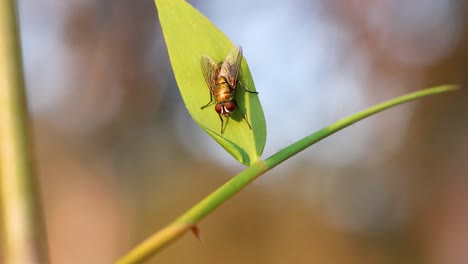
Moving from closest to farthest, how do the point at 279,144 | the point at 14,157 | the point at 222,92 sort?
the point at 14,157 → the point at 222,92 → the point at 279,144

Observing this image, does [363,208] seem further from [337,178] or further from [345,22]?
[345,22]

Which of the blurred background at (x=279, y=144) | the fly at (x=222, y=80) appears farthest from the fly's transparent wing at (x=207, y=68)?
the blurred background at (x=279, y=144)

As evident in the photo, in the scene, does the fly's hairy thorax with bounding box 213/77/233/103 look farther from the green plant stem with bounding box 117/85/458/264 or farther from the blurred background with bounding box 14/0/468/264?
the blurred background with bounding box 14/0/468/264

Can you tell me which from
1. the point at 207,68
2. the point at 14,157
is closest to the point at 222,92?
the point at 207,68

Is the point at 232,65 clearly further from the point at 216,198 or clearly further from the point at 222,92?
the point at 216,198

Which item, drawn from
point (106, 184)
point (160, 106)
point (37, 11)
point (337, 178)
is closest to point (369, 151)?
point (337, 178)

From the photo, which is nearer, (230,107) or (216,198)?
(216,198)

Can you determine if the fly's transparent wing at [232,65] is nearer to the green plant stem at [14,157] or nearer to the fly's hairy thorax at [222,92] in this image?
the fly's hairy thorax at [222,92]
